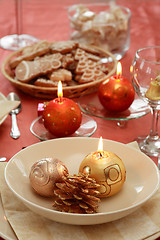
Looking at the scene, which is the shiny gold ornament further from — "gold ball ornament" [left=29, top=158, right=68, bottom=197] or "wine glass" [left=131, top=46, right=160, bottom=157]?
"gold ball ornament" [left=29, top=158, right=68, bottom=197]

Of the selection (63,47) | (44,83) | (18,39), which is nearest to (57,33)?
(18,39)

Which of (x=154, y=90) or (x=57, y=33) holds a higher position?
(x=154, y=90)

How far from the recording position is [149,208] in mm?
594

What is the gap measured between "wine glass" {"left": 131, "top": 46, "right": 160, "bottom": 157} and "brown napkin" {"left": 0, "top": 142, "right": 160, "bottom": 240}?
0.22 metres

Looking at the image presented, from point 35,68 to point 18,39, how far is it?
46cm

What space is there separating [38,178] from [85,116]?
1.13ft

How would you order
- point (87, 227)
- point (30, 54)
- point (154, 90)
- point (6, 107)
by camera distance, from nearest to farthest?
1. point (87, 227)
2. point (154, 90)
3. point (6, 107)
4. point (30, 54)

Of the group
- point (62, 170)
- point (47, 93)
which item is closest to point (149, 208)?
point (62, 170)

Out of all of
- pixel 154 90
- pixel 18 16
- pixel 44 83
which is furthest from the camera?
pixel 18 16

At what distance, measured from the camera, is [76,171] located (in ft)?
2.20

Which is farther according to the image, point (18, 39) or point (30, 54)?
point (18, 39)

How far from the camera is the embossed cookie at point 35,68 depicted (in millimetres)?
1019

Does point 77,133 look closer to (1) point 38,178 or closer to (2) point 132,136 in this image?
(2) point 132,136

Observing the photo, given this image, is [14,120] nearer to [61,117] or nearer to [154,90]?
[61,117]
